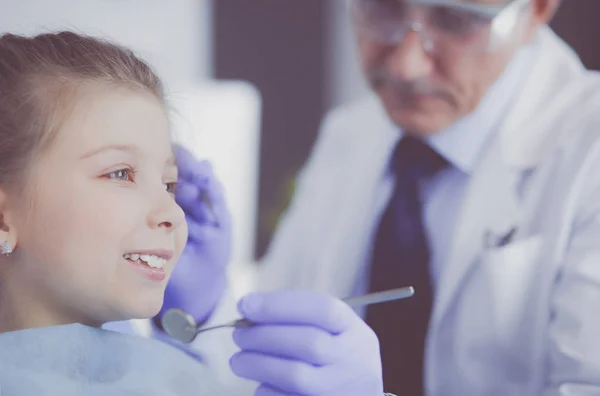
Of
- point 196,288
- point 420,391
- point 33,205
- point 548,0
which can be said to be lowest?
point 420,391

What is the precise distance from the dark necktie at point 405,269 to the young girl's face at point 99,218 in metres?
0.31

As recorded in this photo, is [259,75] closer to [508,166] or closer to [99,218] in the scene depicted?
[508,166]

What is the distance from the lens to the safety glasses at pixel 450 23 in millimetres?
839

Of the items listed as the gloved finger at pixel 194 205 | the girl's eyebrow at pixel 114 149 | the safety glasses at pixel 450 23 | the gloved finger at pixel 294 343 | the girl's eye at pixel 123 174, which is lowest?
the gloved finger at pixel 294 343

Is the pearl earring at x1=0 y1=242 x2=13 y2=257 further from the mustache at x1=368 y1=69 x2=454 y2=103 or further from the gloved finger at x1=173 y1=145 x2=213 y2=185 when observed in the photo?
the mustache at x1=368 y1=69 x2=454 y2=103

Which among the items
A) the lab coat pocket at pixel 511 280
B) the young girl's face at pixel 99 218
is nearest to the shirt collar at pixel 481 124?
the lab coat pocket at pixel 511 280

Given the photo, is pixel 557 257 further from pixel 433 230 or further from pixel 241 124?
pixel 241 124

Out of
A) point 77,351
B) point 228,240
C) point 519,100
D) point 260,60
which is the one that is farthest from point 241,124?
point 77,351

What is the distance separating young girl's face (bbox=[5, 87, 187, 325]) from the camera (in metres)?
0.56

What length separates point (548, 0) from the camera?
886 mm

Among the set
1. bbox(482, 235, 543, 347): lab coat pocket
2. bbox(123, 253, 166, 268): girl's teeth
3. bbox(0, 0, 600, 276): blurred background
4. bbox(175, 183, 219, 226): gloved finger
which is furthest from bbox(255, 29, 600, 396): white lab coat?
bbox(123, 253, 166, 268): girl's teeth

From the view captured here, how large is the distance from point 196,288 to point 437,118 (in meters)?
0.39

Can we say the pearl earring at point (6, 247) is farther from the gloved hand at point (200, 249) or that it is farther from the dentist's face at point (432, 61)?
the dentist's face at point (432, 61)

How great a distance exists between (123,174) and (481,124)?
513 millimetres
